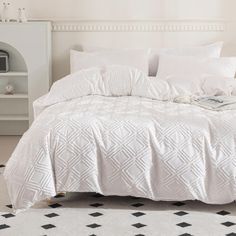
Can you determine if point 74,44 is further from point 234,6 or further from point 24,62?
point 234,6

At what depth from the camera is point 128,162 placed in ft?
13.0

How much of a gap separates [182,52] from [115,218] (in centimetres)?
240

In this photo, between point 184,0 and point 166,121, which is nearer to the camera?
point 166,121

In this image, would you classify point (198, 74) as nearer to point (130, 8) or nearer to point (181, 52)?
point (181, 52)

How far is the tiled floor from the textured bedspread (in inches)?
3.8

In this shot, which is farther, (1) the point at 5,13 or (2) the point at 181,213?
(1) the point at 5,13

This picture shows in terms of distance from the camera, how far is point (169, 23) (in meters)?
6.12

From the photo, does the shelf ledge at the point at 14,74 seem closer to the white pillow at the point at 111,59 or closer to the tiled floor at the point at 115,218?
the white pillow at the point at 111,59

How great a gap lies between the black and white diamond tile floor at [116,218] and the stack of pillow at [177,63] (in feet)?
4.32

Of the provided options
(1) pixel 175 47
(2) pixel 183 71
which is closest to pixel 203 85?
(2) pixel 183 71

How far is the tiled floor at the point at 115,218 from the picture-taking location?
3.64 metres

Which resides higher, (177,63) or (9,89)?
(177,63)

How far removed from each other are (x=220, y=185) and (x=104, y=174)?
0.68 meters

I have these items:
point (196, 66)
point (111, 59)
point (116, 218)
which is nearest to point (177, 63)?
point (196, 66)
